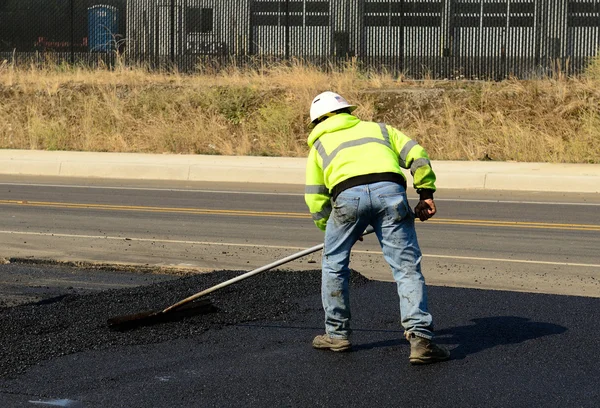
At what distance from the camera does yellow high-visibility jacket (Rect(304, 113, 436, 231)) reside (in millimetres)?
6152

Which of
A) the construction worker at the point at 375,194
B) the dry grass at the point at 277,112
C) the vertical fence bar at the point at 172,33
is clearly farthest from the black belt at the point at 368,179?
the vertical fence bar at the point at 172,33

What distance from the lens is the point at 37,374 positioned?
6.03 m

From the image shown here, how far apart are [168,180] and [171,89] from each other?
24.4 feet

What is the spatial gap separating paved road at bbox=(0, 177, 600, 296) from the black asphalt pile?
1.26m

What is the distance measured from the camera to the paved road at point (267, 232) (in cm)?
988

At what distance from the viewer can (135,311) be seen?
760 centimetres

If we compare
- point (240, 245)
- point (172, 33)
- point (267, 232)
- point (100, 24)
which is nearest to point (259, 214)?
point (267, 232)

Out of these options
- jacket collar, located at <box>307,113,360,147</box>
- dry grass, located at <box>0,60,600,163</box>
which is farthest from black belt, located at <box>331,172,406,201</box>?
dry grass, located at <box>0,60,600,163</box>

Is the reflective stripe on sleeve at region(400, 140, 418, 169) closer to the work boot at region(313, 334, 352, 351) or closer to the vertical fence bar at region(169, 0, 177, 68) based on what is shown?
the work boot at region(313, 334, 352, 351)

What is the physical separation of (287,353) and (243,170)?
1274 cm

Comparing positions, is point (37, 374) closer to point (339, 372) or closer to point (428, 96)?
point (339, 372)

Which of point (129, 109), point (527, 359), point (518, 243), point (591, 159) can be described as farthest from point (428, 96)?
point (527, 359)

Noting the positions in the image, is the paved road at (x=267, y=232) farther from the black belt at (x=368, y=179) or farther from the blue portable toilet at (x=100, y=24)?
the blue portable toilet at (x=100, y=24)

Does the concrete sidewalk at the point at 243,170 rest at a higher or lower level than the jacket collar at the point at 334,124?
lower
